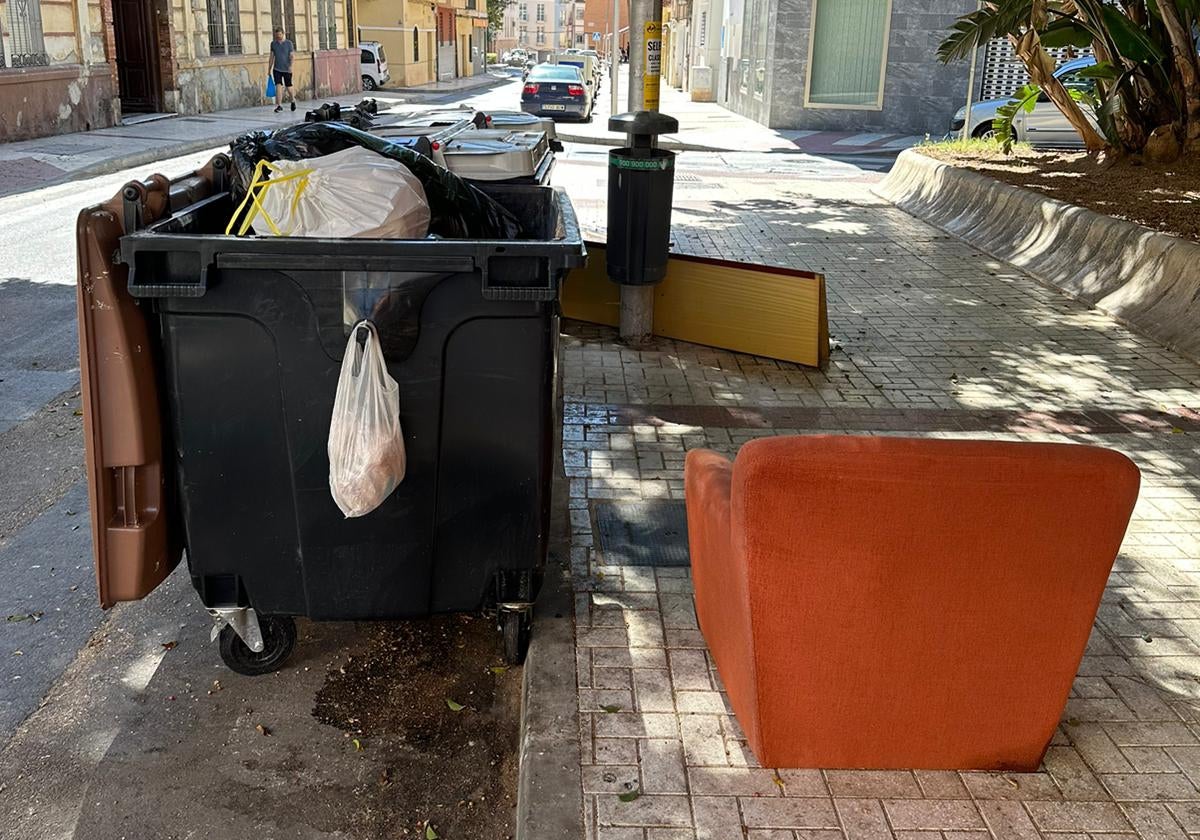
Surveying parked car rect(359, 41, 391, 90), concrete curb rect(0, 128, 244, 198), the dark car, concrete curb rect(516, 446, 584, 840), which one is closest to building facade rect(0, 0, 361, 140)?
concrete curb rect(0, 128, 244, 198)

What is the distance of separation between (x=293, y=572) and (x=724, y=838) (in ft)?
5.25

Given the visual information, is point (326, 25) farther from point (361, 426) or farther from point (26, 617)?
point (361, 426)

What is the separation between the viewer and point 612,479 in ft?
18.0

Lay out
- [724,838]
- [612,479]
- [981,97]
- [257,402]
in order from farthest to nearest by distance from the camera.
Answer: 1. [981,97]
2. [612,479]
3. [257,402]
4. [724,838]

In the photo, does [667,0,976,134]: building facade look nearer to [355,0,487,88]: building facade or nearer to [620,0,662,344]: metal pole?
[620,0,662,344]: metal pole

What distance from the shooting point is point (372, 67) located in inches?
1710

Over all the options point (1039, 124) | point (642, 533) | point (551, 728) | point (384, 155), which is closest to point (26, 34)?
point (1039, 124)

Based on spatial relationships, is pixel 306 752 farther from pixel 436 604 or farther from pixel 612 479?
pixel 612 479

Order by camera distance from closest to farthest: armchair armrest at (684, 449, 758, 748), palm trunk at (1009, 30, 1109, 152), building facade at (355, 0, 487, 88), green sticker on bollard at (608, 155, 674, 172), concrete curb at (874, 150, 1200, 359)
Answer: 1. armchair armrest at (684, 449, 758, 748)
2. green sticker on bollard at (608, 155, 674, 172)
3. concrete curb at (874, 150, 1200, 359)
4. palm trunk at (1009, 30, 1109, 152)
5. building facade at (355, 0, 487, 88)

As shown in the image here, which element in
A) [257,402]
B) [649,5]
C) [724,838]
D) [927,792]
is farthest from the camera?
[649,5]

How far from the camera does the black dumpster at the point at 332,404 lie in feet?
10.8

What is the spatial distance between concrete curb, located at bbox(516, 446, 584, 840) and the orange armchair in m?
0.53

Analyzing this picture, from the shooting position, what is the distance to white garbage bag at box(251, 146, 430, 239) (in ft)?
11.5

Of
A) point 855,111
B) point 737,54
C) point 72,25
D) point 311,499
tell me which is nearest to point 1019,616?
point 311,499
